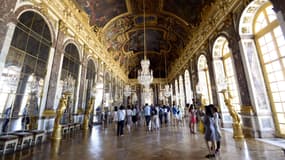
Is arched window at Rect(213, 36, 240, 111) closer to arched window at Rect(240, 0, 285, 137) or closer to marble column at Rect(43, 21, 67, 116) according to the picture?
arched window at Rect(240, 0, 285, 137)

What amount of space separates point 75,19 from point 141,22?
6603mm

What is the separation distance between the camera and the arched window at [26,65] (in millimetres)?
4266

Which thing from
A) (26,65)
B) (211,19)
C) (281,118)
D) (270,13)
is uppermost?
(211,19)

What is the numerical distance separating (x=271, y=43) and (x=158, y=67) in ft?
65.1

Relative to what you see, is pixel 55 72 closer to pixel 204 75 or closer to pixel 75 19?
pixel 75 19

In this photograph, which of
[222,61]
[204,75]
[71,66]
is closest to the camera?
[71,66]

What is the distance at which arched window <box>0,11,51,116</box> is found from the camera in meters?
4.27

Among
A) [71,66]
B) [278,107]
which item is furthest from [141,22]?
[278,107]

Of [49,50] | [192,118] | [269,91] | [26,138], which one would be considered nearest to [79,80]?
[49,50]

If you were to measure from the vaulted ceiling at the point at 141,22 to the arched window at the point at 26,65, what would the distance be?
3.83 m

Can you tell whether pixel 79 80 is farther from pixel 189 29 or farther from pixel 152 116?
pixel 189 29

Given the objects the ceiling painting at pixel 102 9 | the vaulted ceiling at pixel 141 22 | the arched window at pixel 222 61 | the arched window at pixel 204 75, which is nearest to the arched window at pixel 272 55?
the arched window at pixel 222 61

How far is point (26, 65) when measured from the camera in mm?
4859

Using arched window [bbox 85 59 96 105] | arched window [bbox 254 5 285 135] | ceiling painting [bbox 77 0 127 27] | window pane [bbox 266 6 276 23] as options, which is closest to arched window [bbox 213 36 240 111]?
arched window [bbox 254 5 285 135]
